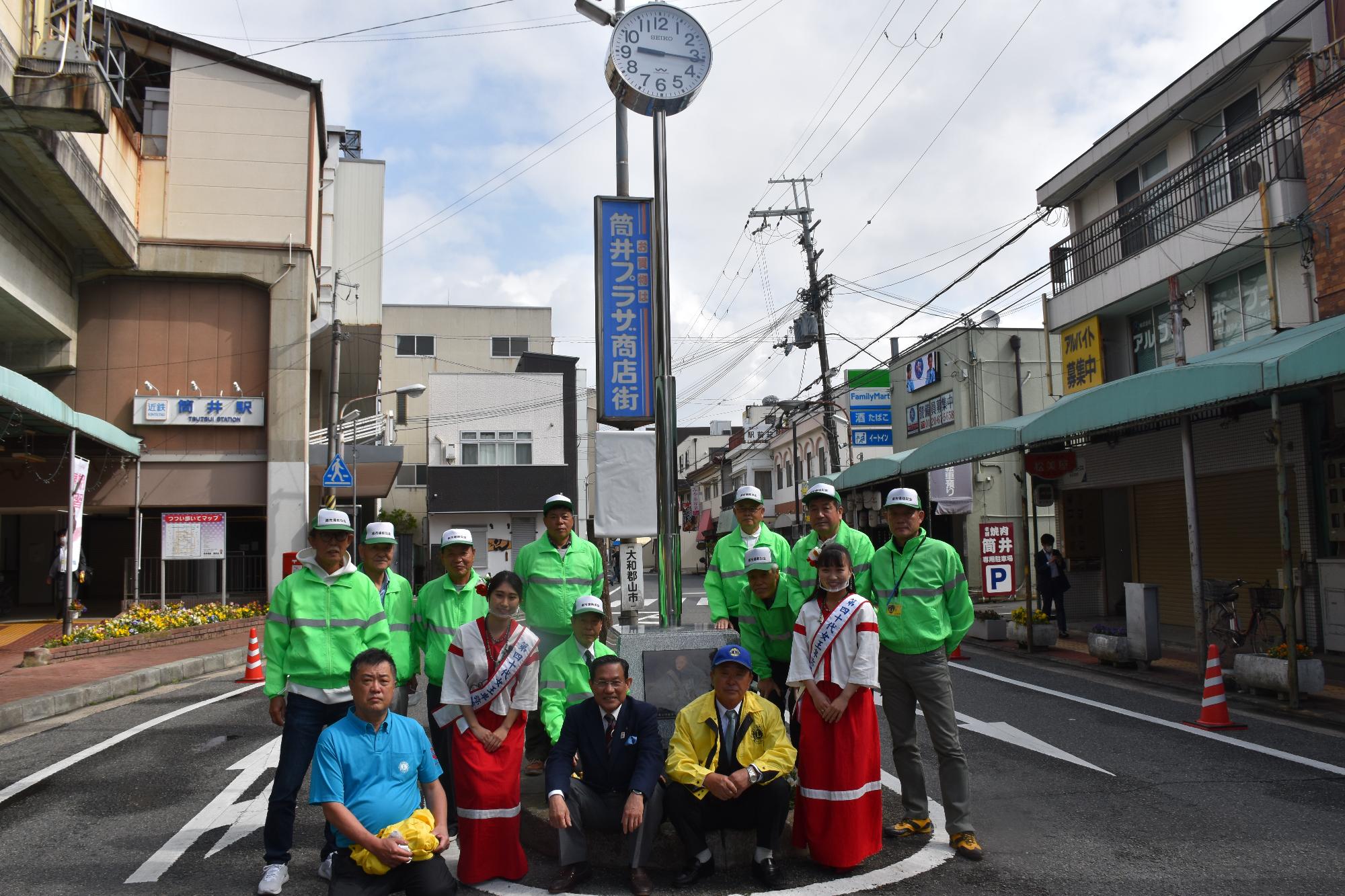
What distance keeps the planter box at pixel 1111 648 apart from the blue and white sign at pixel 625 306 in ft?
25.1

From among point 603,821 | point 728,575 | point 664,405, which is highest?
point 664,405

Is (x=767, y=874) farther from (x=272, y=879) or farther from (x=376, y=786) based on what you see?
(x=272, y=879)

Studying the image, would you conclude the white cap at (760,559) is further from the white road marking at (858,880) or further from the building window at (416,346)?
the building window at (416,346)

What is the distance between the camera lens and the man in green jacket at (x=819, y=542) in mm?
6312

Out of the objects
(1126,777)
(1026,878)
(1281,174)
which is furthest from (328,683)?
(1281,174)

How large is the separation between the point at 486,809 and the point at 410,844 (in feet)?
3.04

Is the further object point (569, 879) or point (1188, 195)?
point (1188, 195)

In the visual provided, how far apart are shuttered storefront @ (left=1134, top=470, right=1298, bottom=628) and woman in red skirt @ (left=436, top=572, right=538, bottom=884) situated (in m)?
11.9

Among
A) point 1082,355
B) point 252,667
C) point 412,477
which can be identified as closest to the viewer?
point 252,667

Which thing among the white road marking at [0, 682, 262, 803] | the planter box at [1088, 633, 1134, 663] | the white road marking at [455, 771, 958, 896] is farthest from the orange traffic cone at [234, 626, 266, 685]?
the planter box at [1088, 633, 1134, 663]

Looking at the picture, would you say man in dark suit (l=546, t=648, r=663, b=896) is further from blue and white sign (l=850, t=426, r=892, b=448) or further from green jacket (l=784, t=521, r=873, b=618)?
blue and white sign (l=850, t=426, r=892, b=448)

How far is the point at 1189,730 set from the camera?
28.6 feet

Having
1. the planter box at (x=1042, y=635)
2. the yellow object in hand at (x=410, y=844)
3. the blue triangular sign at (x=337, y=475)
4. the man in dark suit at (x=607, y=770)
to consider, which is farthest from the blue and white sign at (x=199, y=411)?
the yellow object in hand at (x=410, y=844)

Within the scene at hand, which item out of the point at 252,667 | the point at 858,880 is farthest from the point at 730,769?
the point at 252,667
